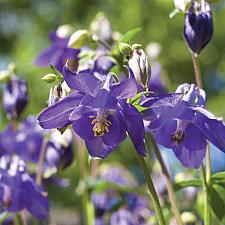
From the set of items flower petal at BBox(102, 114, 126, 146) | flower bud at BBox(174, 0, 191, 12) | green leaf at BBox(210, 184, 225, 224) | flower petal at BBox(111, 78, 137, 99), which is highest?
flower bud at BBox(174, 0, 191, 12)

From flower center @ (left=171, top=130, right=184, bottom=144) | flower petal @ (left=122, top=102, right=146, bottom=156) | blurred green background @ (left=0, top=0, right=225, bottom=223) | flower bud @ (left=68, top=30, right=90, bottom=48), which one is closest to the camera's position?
flower petal @ (left=122, top=102, right=146, bottom=156)

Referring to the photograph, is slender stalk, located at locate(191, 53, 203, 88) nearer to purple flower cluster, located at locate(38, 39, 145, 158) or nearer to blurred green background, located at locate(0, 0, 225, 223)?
purple flower cluster, located at locate(38, 39, 145, 158)

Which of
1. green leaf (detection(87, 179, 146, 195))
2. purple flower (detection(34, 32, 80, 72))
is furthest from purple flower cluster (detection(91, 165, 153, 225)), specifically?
purple flower (detection(34, 32, 80, 72))

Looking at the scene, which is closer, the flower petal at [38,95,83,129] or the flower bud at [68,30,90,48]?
the flower petal at [38,95,83,129]

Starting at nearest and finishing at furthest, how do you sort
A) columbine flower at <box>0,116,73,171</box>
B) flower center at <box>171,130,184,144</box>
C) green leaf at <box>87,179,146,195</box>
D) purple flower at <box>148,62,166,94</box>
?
flower center at <box>171,130,184,144</box> < green leaf at <box>87,179,146,195</box> < columbine flower at <box>0,116,73,171</box> < purple flower at <box>148,62,166,94</box>

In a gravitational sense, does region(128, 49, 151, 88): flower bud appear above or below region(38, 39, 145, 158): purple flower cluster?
above

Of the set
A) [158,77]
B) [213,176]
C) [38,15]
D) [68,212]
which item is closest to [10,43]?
[38,15]

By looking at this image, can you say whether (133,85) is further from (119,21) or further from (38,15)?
(38,15)
